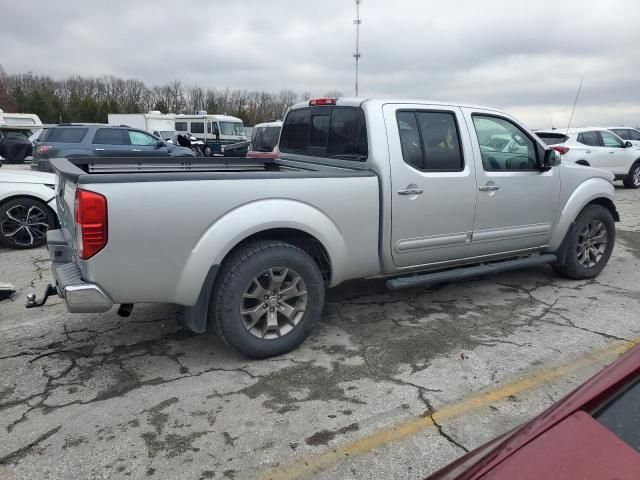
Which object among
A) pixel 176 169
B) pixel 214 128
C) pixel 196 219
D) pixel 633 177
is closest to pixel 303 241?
pixel 196 219

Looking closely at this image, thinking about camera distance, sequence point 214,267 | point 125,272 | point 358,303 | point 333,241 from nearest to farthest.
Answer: point 125,272 → point 214,267 → point 333,241 → point 358,303

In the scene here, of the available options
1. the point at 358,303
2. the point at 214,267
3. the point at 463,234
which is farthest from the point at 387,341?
the point at 214,267

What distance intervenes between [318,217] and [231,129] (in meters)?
29.2

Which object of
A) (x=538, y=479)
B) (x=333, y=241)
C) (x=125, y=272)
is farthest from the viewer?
(x=333, y=241)

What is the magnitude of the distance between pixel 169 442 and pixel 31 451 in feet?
2.31

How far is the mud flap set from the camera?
3.27 metres

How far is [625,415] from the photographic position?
1.32 meters

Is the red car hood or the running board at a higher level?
the red car hood

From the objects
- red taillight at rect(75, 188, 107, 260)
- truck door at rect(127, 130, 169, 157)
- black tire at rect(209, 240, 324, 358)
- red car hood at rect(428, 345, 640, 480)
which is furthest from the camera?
truck door at rect(127, 130, 169, 157)

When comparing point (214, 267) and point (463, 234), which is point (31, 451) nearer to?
point (214, 267)

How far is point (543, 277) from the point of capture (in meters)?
5.66

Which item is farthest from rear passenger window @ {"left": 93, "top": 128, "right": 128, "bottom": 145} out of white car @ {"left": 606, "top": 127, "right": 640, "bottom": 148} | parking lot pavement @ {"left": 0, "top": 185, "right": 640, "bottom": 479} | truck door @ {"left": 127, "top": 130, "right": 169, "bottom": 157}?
white car @ {"left": 606, "top": 127, "right": 640, "bottom": 148}

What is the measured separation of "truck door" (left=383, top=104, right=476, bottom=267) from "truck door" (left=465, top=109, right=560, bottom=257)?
0.48 ft

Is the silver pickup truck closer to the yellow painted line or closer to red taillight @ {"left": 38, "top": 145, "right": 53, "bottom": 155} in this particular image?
the yellow painted line
